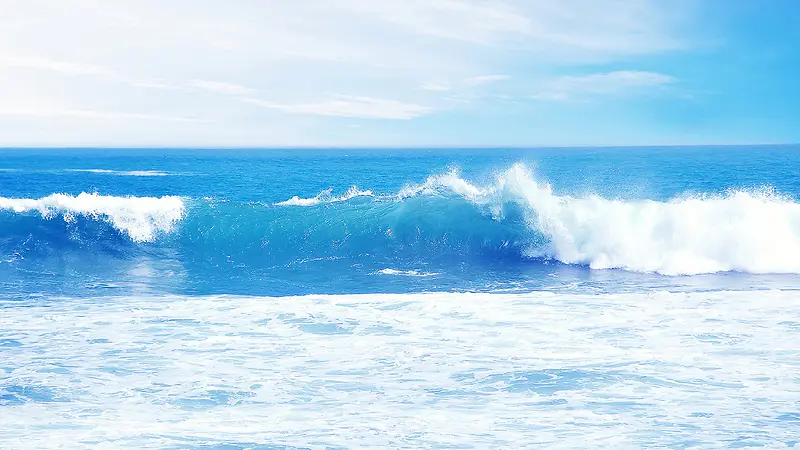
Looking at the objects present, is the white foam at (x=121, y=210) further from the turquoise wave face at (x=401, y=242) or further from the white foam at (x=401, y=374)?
the white foam at (x=401, y=374)

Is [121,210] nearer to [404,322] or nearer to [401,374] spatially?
[404,322]

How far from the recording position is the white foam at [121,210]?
53.8ft

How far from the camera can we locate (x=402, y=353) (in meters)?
7.17

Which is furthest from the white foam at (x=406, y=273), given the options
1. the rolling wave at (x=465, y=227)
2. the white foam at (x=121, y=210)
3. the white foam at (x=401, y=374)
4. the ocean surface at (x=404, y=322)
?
the white foam at (x=121, y=210)

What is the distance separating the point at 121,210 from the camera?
16.8 meters

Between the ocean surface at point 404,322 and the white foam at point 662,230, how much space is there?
2.1 inches

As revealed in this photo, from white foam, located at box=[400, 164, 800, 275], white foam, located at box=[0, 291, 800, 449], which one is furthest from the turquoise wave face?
white foam, located at box=[0, 291, 800, 449]

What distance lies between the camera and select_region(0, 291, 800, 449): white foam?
5.16m

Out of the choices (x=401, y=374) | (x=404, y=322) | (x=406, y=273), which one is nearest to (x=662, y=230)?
(x=406, y=273)

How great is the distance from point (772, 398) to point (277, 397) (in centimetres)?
416

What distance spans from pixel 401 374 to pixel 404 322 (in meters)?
1.97

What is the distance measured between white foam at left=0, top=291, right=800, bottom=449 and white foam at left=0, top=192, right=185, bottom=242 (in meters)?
6.95

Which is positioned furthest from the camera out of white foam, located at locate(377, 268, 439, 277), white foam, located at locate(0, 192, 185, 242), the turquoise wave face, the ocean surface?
Result: white foam, located at locate(0, 192, 185, 242)

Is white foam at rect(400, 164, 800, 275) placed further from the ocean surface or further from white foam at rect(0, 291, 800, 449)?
white foam at rect(0, 291, 800, 449)
